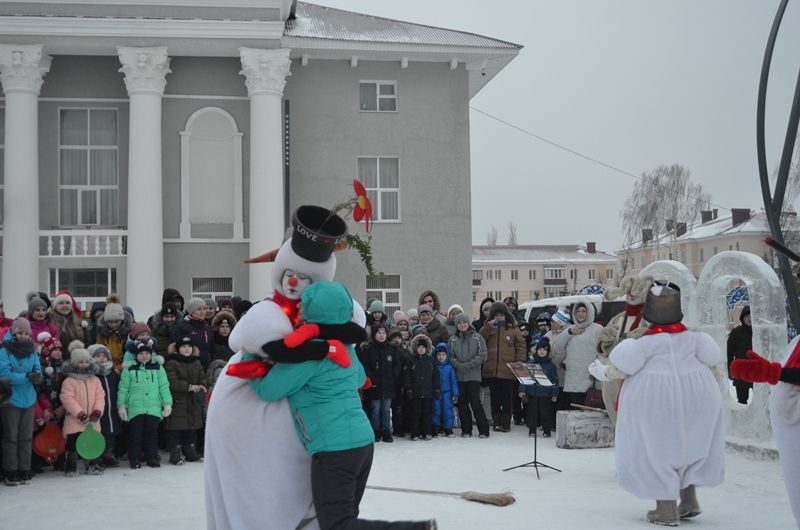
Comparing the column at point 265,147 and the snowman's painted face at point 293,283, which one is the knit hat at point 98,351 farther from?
the column at point 265,147

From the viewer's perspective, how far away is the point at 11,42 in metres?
23.2

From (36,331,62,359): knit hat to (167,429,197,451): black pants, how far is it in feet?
5.88

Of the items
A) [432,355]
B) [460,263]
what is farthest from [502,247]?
[432,355]

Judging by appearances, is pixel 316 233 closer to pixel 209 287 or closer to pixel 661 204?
pixel 209 287

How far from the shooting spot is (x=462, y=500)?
9.37m

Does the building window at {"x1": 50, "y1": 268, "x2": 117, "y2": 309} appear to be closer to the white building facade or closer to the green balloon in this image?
→ the white building facade

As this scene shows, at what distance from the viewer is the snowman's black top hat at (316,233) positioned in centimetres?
584

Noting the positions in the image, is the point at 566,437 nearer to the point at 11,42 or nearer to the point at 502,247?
the point at 11,42

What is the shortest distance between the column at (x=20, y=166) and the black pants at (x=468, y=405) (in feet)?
43.2

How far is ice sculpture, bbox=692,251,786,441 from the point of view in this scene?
37.9ft

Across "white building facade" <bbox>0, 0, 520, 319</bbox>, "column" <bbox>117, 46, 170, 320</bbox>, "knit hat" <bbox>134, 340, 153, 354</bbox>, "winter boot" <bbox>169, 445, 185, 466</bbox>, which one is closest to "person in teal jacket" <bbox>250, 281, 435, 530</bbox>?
"knit hat" <bbox>134, 340, 153, 354</bbox>

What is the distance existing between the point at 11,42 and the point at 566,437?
17.6 meters

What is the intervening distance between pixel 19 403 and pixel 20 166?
14355mm

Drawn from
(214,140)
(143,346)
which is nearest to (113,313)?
(143,346)
